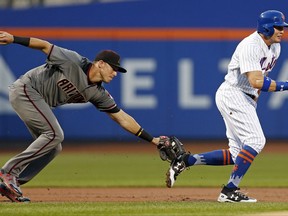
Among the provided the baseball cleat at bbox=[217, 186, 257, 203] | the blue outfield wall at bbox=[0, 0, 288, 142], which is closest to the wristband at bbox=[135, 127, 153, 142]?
the baseball cleat at bbox=[217, 186, 257, 203]

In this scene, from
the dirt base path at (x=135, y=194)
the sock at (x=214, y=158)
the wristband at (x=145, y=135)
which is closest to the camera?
the wristband at (x=145, y=135)

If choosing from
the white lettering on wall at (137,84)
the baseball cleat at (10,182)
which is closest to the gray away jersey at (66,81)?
the baseball cleat at (10,182)

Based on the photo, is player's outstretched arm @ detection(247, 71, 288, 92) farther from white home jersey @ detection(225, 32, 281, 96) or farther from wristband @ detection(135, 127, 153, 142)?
wristband @ detection(135, 127, 153, 142)

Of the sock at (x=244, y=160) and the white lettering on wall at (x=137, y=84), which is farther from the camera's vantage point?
the white lettering on wall at (x=137, y=84)

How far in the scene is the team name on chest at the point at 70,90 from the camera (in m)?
7.72

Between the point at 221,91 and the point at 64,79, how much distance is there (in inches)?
62.1

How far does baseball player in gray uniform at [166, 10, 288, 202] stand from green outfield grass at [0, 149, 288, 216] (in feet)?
1.46

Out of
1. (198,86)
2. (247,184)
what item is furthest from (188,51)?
(247,184)

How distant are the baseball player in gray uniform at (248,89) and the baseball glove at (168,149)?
22.1 inches

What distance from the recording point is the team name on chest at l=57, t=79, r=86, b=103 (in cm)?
772

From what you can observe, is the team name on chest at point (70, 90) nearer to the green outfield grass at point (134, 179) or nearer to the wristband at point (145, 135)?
the wristband at point (145, 135)

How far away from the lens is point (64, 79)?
25.3 ft

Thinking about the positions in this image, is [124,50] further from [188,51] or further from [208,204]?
[208,204]

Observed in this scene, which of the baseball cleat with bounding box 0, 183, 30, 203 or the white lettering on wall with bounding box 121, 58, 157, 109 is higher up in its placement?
the baseball cleat with bounding box 0, 183, 30, 203
